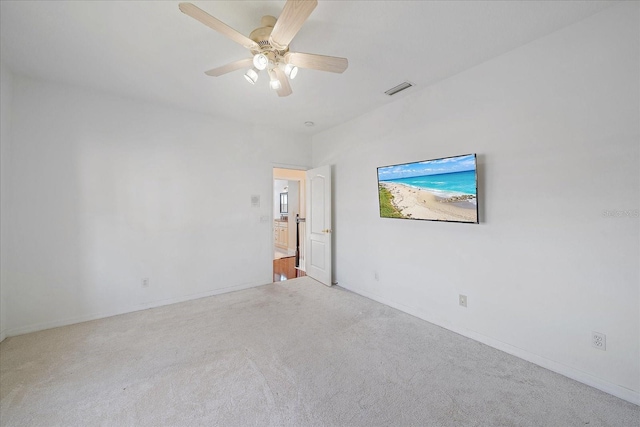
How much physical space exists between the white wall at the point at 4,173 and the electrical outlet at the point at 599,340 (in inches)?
A: 206

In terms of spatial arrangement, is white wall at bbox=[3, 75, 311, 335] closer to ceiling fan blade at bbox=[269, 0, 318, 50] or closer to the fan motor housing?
the fan motor housing

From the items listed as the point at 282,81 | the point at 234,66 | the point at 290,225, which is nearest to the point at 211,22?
the point at 234,66

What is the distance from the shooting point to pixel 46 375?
1924mm

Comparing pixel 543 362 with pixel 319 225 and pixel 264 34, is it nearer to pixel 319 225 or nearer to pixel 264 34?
pixel 319 225

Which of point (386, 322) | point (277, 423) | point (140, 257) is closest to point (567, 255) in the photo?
point (386, 322)

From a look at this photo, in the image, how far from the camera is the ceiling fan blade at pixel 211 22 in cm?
129

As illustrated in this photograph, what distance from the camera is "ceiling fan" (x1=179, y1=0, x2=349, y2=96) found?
137 centimetres

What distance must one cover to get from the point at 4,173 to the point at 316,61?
3267 mm

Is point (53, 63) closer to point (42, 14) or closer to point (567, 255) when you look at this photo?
point (42, 14)

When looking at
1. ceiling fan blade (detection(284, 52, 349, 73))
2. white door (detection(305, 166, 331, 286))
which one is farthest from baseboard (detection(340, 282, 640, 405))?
ceiling fan blade (detection(284, 52, 349, 73))

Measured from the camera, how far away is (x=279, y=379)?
1.89 m

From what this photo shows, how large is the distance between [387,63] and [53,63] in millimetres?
3202

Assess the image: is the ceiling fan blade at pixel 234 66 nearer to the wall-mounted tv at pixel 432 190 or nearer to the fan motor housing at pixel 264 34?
the fan motor housing at pixel 264 34

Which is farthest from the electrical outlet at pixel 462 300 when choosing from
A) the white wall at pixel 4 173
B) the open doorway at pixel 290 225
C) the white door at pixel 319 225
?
the white wall at pixel 4 173
